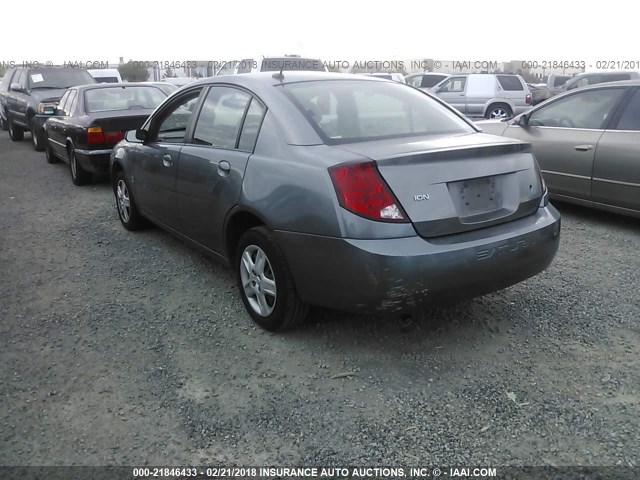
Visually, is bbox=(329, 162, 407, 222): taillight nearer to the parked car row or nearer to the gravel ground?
the parked car row

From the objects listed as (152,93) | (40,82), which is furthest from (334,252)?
(40,82)

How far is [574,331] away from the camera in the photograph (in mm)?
3543

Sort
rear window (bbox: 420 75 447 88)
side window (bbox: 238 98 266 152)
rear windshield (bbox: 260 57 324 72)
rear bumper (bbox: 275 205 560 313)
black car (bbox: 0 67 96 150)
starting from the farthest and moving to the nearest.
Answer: rear window (bbox: 420 75 447 88) < rear windshield (bbox: 260 57 324 72) < black car (bbox: 0 67 96 150) < side window (bbox: 238 98 266 152) < rear bumper (bbox: 275 205 560 313)

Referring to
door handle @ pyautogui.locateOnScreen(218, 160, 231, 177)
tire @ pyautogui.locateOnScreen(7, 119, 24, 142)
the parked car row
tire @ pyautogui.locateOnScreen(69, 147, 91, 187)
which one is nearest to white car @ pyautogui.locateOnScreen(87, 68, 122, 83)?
tire @ pyautogui.locateOnScreen(7, 119, 24, 142)

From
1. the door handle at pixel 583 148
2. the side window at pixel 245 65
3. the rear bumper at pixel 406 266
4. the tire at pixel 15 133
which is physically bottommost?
the tire at pixel 15 133

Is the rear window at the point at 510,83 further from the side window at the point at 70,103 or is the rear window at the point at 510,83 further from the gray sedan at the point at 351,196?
the gray sedan at the point at 351,196

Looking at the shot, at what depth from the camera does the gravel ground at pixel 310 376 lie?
8.39ft

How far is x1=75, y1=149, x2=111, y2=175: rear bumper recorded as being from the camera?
25.6 ft

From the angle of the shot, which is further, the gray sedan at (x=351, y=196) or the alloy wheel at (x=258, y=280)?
the alloy wheel at (x=258, y=280)

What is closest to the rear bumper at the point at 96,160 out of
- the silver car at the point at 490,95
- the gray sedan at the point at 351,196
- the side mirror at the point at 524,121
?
the gray sedan at the point at 351,196

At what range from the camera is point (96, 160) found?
7809 mm

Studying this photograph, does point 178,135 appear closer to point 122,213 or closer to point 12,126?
point 122,213

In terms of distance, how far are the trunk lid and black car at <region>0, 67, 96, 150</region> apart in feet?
36.5

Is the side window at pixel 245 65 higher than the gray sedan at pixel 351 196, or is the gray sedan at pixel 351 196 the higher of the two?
the side window at pixel 245 65
